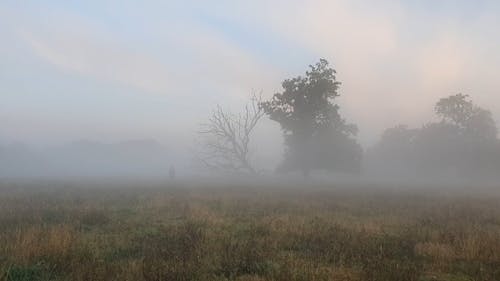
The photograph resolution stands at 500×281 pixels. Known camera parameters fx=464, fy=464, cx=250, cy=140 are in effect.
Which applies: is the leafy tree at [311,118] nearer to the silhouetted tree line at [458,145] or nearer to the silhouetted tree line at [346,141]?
the silhouetted tree line at [346,141]

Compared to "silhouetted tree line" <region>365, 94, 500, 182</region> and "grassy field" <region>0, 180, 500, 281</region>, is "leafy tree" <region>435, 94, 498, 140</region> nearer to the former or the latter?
"silhouetted tree line" <region>365, 94, 500, 182</region>

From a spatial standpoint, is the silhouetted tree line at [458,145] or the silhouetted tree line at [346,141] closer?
the silhouetted tree line at [346,141]

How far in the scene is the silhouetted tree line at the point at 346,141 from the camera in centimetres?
5031

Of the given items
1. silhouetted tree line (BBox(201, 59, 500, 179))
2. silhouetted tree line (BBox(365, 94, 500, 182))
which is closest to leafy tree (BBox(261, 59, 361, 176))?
silhouetted tree line (BBox(201, 59, 500, 179))

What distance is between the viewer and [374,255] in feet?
31.6

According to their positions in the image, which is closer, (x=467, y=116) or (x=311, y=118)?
(x=311, y=118)

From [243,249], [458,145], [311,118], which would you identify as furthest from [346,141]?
[243,249]

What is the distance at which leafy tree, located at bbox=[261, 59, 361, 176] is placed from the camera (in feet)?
162

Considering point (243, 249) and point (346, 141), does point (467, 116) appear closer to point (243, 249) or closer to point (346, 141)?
point (346, 141)

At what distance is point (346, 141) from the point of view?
181ft

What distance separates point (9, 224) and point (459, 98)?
226 feet

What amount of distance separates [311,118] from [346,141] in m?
7.14

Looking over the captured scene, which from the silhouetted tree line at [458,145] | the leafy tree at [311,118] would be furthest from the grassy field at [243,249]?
the silhouetted tree line at [458,145]

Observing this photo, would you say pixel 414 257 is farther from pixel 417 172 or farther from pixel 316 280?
pixel 417 172
